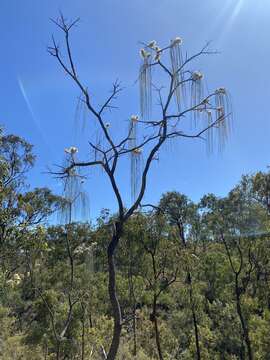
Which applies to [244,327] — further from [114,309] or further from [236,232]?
[114,309]

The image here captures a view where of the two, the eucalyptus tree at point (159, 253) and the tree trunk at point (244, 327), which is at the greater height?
the eucalyptus tree at point (159, 253)

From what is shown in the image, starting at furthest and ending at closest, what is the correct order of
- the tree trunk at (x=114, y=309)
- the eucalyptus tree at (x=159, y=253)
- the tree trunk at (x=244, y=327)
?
1. the tree trunk at (x=244, y=327)
2. the eucalyptus tree at (x=159, y=253)
3. the tree trunk at (x=114, y=309)

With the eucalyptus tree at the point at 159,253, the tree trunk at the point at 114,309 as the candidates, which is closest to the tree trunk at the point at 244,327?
the eucalyptus tree at the point at 159,253

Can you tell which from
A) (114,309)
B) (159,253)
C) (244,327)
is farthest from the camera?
(244,327)

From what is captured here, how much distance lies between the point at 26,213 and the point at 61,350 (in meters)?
16.0

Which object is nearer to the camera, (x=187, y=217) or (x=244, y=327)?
(x=244, y=327)

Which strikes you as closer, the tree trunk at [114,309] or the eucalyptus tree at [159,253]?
the tree trunk at [114,309]

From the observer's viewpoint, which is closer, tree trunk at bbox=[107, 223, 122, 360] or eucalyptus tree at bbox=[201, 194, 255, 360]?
tree trunk at bbox=[107, 223, 122, 360]

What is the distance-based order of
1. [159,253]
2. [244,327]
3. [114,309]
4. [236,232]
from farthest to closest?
1. [236,232]
2. [244,327]
3. [159,253]
4. [114,309]

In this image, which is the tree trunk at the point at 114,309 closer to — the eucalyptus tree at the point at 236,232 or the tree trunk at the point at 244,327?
the eucalyptus tree at the point at 236,232

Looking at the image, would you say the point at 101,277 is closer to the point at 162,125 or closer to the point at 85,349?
the point at 85,349

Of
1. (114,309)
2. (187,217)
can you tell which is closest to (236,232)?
(187,217)

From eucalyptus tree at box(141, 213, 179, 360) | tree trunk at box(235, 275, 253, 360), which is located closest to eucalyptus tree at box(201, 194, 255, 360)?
tree trunk at box(235, 275, 253, 360)

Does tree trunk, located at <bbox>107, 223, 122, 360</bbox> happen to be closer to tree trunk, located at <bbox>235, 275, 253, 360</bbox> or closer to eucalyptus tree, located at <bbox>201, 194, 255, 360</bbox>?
eucalyptus tree, located at <bbox>201, 194, 255, 360</bbox>
